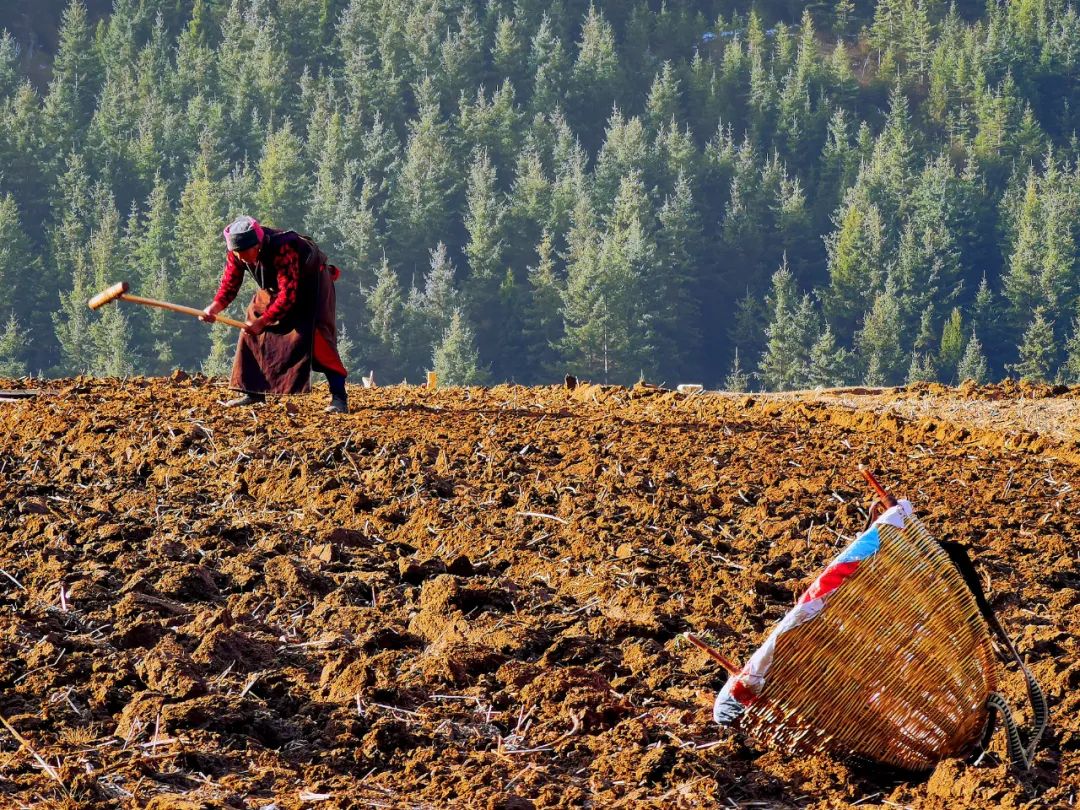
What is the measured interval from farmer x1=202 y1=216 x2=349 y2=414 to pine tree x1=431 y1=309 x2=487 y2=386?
190 feet

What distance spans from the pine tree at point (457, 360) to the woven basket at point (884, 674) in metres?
62.5

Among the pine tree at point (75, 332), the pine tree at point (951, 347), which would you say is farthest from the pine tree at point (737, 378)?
the pine tree at point (75, 332)

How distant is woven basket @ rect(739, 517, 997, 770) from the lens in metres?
4.35

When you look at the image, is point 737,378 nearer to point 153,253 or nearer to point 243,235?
point 153,253

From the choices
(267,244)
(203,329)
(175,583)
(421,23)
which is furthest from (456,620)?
(421,23)

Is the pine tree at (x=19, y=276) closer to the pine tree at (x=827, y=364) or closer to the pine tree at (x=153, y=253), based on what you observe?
the pine tree at (x=153, y=253)

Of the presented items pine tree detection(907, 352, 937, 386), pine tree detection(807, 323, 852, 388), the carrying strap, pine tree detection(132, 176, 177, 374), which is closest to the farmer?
the carrying strap

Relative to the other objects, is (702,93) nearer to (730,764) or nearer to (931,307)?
(931,307)

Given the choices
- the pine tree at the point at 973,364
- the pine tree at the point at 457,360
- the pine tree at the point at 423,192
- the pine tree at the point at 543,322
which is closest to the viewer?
the pine tree at the point at 457,360

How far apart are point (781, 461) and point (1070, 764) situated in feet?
10.7

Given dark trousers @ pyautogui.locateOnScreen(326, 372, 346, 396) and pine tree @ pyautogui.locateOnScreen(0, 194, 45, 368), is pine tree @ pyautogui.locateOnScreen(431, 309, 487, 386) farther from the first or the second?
dark trousers @ pyautogui.locateOnScreen(326, 372, 346, 396)

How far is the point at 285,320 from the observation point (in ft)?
28.8

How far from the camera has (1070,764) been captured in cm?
445

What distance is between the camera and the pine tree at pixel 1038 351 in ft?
233
